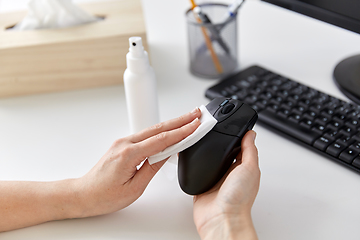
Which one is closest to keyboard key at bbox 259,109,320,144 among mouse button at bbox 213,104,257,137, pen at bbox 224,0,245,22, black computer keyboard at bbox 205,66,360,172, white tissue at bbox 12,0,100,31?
black computer keyboard at bbox 205,66,360,172

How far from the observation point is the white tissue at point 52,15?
0.88 m

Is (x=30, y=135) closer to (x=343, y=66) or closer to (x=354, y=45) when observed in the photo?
(x=343, y=66)

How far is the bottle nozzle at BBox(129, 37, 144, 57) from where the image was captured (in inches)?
24.8

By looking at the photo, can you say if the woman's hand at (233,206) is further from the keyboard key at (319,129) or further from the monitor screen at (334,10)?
the monitor screen at (334,10)

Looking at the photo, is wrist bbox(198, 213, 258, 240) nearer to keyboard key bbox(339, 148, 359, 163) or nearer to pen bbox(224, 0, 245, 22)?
keyboard key bbox(339, 148, 359, 163)

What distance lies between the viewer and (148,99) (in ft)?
2.24

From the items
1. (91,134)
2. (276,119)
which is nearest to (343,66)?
(276,119)

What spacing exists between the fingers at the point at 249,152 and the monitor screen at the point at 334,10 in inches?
12.8

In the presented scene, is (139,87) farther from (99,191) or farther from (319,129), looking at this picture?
(319,129)

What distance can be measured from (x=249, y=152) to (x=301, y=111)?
0.71 feet

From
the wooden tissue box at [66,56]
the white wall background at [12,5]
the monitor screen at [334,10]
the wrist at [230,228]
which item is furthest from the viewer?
the white wall background at [12,5]

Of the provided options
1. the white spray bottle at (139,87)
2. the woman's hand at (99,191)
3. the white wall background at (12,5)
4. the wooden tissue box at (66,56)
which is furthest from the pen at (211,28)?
the white wall background at (12,5)

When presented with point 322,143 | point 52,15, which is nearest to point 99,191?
point 322,143

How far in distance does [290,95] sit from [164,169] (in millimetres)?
312
